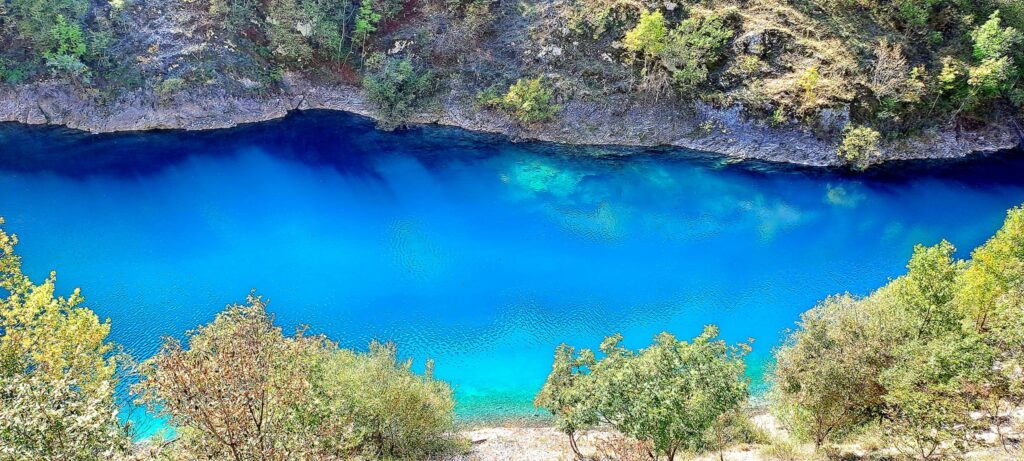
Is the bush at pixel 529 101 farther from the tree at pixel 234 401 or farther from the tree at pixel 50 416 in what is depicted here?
the tree at pixel 50 416

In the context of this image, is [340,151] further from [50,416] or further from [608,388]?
[50,416]

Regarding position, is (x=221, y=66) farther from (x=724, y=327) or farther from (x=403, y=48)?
(x=724, y=327)

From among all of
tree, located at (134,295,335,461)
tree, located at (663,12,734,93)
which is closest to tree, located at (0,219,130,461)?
tree, located at (134,295,335,461)

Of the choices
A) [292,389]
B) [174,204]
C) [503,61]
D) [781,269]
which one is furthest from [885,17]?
[174,204]

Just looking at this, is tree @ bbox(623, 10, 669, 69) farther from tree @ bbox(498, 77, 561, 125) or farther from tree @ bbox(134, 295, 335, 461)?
tree @ bbox(134, 295, 335, 461)

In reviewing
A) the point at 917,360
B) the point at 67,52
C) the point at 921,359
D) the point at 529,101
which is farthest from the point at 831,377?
the point at 67,52

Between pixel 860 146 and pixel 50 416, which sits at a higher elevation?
pixel 860 146

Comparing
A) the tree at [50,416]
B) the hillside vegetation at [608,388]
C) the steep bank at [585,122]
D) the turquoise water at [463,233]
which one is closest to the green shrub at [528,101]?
the steep bank at [585,122]
